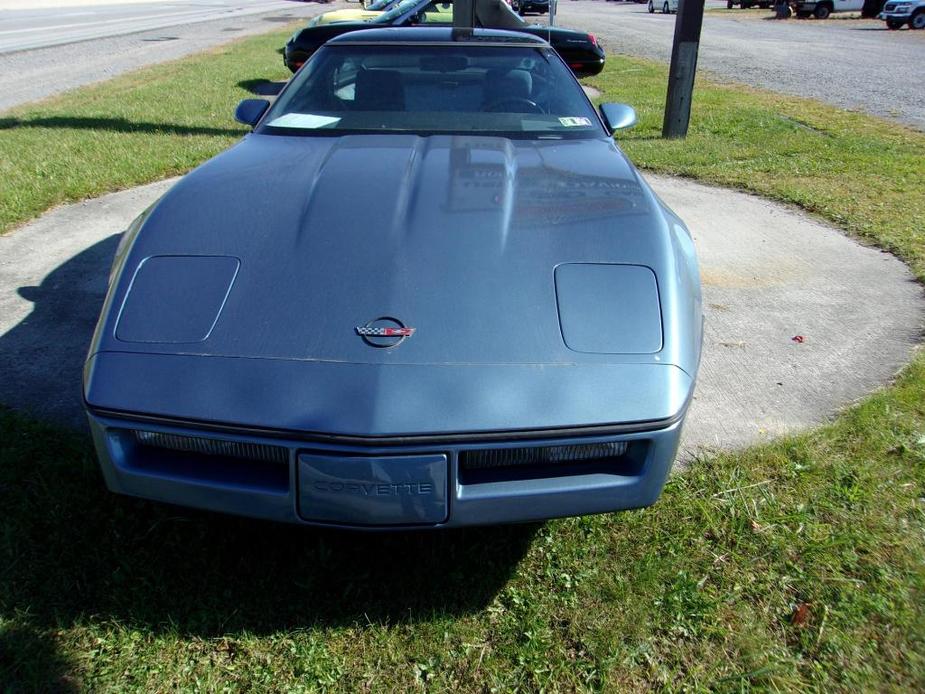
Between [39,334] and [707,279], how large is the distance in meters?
3.66

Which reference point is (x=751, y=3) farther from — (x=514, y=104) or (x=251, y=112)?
(x=251, y=112)

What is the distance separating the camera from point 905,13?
989 inches

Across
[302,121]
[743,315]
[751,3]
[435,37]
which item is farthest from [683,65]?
[751,3]

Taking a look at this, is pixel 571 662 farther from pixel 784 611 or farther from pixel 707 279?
pixel 707 279

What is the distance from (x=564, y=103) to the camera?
3494 mm

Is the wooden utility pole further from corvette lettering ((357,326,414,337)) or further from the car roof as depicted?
corvette lettering ((357,326,414,337))

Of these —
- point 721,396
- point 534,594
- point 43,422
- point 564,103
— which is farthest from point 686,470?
point 43,422

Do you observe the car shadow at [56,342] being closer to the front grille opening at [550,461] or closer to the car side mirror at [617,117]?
the front grille opening at [550,461]

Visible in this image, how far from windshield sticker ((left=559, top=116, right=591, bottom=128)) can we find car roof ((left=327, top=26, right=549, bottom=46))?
2.02ft

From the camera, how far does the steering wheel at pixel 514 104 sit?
3.45 m

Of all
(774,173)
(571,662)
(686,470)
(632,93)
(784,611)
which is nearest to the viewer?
(571,662)

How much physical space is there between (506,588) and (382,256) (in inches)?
41.3

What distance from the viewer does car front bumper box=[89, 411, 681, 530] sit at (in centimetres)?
183

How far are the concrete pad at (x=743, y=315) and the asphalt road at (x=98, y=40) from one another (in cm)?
638
